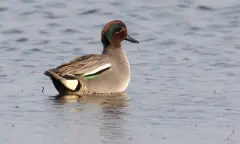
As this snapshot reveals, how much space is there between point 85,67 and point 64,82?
40cm

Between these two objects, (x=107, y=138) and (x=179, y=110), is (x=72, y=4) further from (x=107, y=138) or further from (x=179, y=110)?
(x=107, y=138)

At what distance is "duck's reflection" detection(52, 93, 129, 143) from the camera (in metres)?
8.66

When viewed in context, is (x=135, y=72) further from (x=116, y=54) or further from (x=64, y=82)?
(x=64, y=82)

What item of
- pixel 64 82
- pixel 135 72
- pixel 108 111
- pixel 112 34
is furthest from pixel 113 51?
pixel 108 111

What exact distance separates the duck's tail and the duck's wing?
0.06 m

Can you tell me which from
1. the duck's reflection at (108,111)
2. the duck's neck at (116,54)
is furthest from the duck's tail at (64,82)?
the duck's neck at (116,54)

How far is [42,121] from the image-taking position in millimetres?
9328

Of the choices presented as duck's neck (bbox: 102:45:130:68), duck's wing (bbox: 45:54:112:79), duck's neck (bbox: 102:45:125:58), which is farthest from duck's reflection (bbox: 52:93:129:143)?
duck's neck (bbox: 102:45:125:58)

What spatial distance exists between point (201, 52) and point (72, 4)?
17.2ft

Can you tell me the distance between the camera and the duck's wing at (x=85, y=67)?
11430 millimetres

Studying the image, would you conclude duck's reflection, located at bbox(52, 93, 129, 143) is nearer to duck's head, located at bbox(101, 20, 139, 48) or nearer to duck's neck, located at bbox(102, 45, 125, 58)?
duck's neck, located at bbox(102, 45, 125, 58)

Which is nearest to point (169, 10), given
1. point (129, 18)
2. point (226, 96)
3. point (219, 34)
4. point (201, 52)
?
point (129, 18)

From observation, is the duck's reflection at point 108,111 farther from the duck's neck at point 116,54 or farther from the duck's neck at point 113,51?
the duck's neck at point 113,51

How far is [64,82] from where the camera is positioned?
1138 centimetres
